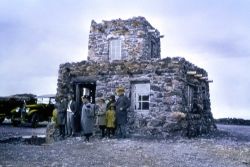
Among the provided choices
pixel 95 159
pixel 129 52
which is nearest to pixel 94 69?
pixel 129 52

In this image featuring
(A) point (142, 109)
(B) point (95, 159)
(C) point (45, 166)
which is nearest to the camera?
(C) point (45, 166)

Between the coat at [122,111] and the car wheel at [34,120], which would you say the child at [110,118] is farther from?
the car wheel at [34,120]

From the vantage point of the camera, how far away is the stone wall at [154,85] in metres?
15.5

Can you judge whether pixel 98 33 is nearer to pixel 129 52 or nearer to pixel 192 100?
pixel 129 52

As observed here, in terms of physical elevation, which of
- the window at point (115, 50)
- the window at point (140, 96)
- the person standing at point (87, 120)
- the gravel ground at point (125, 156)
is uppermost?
the window at point (115, 50)

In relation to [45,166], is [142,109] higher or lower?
higher

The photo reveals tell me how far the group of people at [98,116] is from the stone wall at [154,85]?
1.61 metres

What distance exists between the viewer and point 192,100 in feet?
59.2

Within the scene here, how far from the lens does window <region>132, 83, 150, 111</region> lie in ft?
54.0

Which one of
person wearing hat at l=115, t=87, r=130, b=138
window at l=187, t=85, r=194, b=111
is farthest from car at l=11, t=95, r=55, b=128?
window at l=187, t=85, r=194, b=111

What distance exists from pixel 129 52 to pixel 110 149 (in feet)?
36.8

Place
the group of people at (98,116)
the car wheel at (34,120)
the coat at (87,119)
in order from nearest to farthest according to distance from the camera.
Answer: the coat at (87,119)
the group of people at (98,116)
the car wheel at (34,120)

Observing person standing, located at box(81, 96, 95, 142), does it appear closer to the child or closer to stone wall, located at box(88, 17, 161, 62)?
the child

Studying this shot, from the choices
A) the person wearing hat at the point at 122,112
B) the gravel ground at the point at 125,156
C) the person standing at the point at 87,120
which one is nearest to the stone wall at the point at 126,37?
the person wearing hat at the point at 122,112
